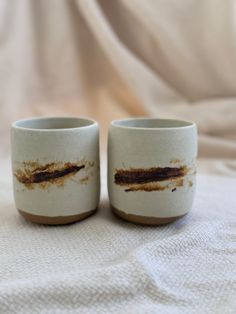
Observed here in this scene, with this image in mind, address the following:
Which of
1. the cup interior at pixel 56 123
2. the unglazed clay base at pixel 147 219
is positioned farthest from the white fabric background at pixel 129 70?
the cup interior at pixel 56 123

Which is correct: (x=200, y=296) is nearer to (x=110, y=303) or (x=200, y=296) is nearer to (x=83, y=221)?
(x=110, y=303)

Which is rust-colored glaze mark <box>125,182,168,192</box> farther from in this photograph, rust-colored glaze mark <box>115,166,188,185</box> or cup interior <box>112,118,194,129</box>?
cup interior <box>112,118,194,129</box>

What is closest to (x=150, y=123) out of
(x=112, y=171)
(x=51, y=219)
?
(x=112, y=171)

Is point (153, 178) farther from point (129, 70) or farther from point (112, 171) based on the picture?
point (129, 70)

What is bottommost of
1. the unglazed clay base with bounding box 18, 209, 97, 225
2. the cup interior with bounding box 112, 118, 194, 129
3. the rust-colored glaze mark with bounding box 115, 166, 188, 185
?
the unglazed clay base with bounding box 18, 209, 97, 225

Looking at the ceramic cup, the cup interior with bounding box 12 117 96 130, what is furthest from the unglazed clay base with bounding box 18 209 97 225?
the cup interior with bounding box 12 117 96 130

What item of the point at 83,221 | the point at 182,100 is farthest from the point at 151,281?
the point at 182,100

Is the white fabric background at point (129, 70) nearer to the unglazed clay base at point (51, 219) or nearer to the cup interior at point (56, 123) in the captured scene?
the unglazed clay base at point (51, 219)
